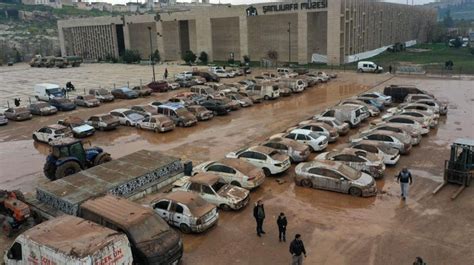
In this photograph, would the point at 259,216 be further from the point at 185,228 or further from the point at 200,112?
the point at 200,112

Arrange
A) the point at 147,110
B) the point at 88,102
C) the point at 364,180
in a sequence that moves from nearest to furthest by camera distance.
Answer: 1. the point at 364,180
2. the point at 147,110
3. the point at 88,102

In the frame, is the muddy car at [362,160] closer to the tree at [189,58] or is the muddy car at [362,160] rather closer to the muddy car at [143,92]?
the muddy car at [143,92]

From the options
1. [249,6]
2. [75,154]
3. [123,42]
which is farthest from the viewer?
[123,42]

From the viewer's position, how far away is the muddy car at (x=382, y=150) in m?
20.2

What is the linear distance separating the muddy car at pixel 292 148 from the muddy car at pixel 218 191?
5.03 metres

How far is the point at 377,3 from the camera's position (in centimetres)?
7606

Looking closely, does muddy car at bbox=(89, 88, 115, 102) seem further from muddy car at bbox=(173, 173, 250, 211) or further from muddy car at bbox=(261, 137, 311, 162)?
muddy car at bbox=(173, 173, 250, 211)

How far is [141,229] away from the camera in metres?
12.3

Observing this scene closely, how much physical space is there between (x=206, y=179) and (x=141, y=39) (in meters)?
80.7

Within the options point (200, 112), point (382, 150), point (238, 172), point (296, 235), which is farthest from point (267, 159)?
point (200, 112)

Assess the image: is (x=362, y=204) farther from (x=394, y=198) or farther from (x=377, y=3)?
(x=377, y=3)

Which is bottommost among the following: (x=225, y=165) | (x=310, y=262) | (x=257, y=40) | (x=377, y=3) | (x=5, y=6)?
(x=310, y=262)

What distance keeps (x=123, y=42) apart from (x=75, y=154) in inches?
3208

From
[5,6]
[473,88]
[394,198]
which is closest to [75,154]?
[394,198]
